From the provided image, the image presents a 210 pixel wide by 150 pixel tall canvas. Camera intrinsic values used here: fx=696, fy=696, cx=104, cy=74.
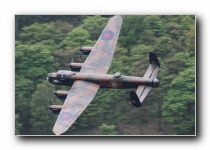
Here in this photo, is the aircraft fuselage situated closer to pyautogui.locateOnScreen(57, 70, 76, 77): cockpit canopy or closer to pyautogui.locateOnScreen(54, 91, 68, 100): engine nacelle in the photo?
pyautogui.locateOnScreen(57, 70, 76, 77): cockpit canopy

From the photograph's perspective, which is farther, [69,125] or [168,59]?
[168,59]

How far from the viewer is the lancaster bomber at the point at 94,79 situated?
62.7 ft

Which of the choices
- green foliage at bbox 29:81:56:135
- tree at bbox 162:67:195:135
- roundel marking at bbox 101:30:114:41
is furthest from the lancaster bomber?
tree at bbox 162:67:195:135

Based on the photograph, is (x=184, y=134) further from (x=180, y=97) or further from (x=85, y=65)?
(x=85, y=65)

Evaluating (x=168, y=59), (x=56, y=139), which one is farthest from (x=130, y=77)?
(x=56, y=139)

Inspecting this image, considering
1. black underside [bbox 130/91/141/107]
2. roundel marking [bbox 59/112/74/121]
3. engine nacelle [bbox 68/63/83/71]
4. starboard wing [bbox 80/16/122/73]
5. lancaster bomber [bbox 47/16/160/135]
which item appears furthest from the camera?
engine nacelle [bbox 68/63/83/71]

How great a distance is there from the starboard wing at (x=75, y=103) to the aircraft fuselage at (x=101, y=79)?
0.15 m

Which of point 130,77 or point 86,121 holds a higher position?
point 130,77

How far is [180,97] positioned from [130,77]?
5.02 ft

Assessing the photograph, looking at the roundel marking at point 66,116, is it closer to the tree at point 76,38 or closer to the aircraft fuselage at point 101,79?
the aircraft fuselage at point 101,79

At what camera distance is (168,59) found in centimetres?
2014

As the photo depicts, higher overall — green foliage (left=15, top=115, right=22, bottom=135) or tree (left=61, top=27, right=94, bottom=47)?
tree (left=61, top=27, right=94, bottom=47)

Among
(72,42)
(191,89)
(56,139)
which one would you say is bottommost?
(56,139)

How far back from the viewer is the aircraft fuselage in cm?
1966
